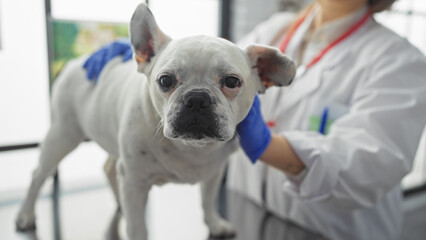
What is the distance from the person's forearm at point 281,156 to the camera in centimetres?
80

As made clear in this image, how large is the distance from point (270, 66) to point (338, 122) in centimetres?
32

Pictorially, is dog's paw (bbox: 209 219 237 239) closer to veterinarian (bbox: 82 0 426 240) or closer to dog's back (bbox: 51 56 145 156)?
veterinarian (bbox: 82 0 426 240)

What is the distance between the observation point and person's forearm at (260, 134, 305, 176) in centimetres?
80

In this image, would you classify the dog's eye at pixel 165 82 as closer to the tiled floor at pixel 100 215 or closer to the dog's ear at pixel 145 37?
the dog's ear at pixel 145 37

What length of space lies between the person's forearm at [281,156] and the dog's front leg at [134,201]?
0.96 ft

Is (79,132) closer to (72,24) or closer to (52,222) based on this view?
(52,222)

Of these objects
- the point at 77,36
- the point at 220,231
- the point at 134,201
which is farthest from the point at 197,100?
the point at 77,36

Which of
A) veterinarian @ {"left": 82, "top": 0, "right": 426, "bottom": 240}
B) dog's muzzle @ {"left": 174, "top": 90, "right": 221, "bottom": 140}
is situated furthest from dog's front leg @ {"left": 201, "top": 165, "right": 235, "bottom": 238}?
dog's muzzle @ {"left": 174, "top": 90, "right": 221, "bottom": 140}

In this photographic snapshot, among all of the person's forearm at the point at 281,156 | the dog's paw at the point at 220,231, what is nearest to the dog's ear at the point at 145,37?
the person's forearm at the point at 281,156

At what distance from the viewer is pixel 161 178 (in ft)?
2.35

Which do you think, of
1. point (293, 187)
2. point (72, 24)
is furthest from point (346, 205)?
point (72, 24)

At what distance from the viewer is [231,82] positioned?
0.57 m

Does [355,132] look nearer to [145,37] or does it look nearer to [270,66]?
[270,66]

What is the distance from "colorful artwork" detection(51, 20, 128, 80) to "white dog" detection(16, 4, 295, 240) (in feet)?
1.83
